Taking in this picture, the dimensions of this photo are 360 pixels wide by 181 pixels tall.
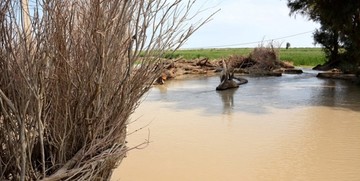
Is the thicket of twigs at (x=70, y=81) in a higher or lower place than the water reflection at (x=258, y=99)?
higher

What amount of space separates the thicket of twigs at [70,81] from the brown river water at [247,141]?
1.98 m

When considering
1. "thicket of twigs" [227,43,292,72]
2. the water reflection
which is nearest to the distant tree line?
the water reflection

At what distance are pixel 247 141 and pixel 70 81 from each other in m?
4.50

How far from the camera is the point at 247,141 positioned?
6.74m

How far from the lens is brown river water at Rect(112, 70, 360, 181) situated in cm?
510

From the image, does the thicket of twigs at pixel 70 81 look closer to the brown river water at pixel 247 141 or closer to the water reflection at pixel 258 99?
the brown river water at pixel 247 141

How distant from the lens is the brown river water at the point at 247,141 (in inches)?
201

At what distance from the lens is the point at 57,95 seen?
2.81 meters

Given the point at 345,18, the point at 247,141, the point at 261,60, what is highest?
the point at 345,18

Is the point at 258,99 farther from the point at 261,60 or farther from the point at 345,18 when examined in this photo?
the point at 261,60

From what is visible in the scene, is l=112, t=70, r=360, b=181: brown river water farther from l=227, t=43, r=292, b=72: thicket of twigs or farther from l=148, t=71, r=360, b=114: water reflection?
l=227, t=43, r=292, b=72: thicket of twigs

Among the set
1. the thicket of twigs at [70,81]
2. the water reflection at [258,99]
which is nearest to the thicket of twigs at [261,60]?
the water reflection at [258,99]

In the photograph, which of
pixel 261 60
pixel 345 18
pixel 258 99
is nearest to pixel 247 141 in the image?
pixel 258 99

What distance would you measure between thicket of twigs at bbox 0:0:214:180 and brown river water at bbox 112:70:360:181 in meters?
1.98
